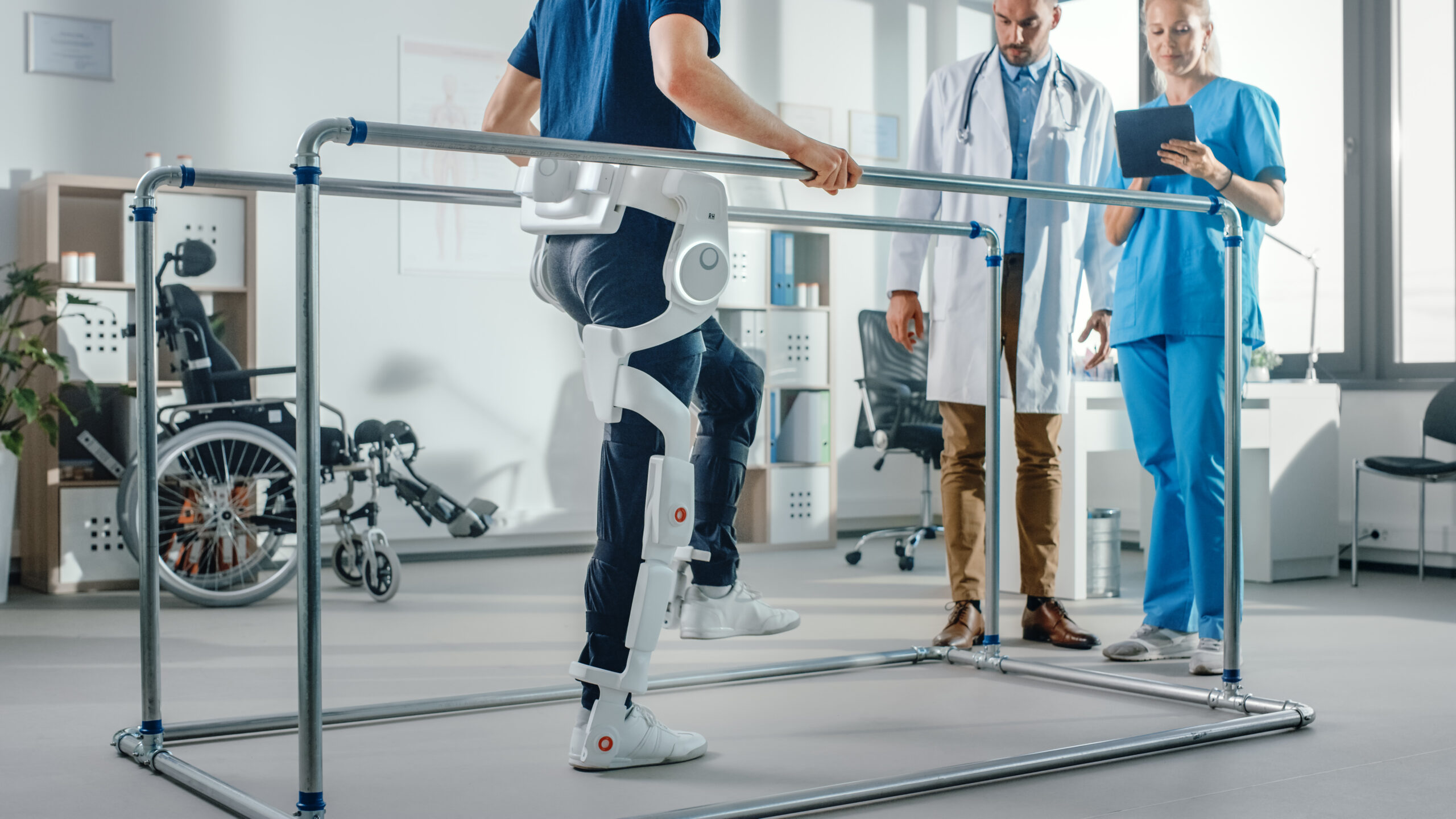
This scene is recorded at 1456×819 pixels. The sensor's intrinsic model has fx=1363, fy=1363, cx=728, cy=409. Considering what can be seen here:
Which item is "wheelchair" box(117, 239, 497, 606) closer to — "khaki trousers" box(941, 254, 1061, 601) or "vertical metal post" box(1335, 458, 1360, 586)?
"khaki trousers" box(941, 254, 1061, 601)

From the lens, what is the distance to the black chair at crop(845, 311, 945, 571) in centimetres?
485

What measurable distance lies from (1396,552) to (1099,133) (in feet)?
7.66

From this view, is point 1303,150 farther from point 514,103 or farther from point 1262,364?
point 514,103

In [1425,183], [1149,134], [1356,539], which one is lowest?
[1356,539]

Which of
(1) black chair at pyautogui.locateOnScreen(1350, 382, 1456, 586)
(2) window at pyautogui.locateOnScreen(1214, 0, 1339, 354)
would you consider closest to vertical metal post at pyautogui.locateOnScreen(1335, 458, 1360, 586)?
(1) black chair at pyautogui.locateOnScreen(1350, 382, 1456, 586)

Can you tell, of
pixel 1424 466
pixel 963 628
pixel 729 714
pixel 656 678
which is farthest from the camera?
pixel 1424 466

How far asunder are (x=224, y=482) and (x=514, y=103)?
2.18 meters

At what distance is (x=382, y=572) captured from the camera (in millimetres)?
3838

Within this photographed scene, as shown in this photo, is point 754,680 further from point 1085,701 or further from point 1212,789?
point 1212,789

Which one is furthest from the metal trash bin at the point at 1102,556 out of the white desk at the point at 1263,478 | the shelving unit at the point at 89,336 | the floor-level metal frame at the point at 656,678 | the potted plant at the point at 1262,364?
the shelving unit at the point at 89,336

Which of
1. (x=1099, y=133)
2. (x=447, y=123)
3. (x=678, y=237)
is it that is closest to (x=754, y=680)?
(x=678, y=237)

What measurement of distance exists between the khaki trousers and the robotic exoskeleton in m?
1.34

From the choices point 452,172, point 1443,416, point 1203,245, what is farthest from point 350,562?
point 1443,416

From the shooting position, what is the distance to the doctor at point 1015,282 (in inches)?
119
